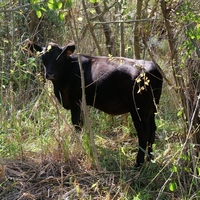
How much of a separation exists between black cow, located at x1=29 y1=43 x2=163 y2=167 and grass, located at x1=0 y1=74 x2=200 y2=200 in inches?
12.2

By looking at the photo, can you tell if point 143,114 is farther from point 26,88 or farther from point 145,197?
point 26,88

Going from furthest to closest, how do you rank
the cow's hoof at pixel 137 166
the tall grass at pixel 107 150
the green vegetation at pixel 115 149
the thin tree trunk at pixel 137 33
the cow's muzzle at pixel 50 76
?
the thin tree trunk at pixel 137 33 → the cow's muzzle at pixel 50 76 → the cow's hoof at pixel 137 166 → the tall grass at pixel 107 150 → the green vegetation at pixel 115 149

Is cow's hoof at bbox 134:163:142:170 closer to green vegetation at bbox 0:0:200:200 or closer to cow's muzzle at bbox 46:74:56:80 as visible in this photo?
green vegetation at bbox 0:0:200:200

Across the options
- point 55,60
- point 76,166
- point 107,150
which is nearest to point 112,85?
point 107,150

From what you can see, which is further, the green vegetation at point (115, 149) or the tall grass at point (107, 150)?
the tall grass at point (107, 150)

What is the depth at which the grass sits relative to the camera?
4566 millimetres

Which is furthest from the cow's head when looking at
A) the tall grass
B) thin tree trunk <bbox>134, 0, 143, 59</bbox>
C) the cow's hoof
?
the cow's hoof

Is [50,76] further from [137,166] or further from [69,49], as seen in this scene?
[137,166]

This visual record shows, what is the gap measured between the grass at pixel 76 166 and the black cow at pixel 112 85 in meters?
0.31

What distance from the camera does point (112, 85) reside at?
19.4 feet

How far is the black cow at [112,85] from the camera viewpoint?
5590 mm

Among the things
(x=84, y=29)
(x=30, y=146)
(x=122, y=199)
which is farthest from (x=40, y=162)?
(x=84, y=29)

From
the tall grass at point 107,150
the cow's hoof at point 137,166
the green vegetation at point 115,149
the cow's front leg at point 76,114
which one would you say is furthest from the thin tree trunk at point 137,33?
the cow's hoof at point 137,166

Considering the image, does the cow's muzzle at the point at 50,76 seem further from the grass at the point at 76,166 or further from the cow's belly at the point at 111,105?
the cow's belly at the point at 111,105
